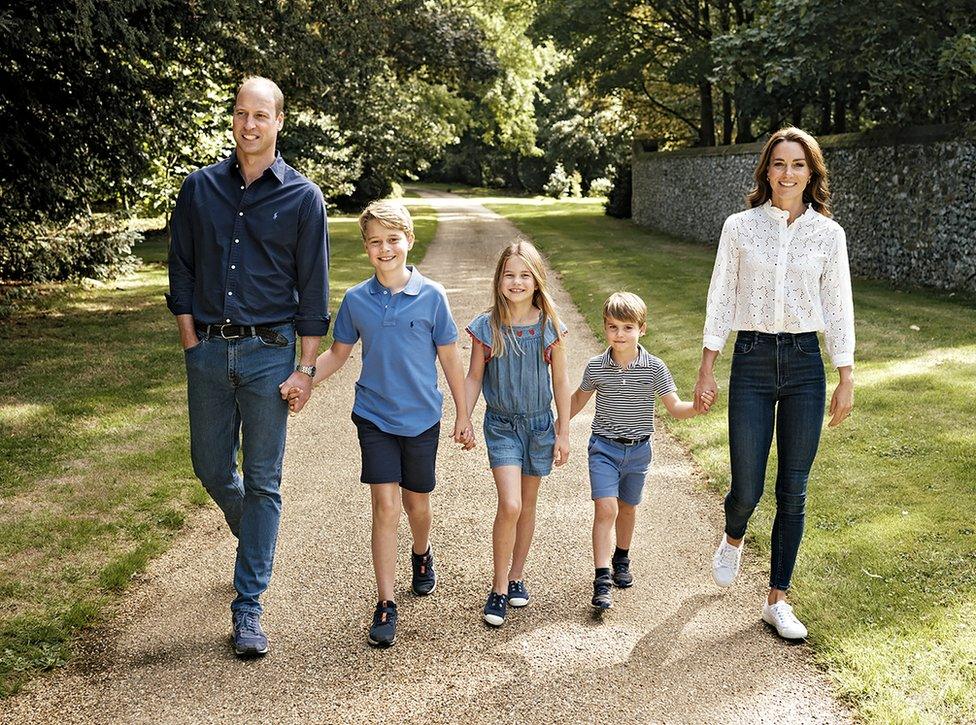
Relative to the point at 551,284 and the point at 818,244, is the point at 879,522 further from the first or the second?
the point at 551,284

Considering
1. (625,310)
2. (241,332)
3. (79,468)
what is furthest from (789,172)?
(79,468)

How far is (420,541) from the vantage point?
15.1ft

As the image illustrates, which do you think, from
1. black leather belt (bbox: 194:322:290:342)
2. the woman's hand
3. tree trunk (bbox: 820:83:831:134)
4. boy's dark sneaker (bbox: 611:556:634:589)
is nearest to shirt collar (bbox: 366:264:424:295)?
black leather belt (bbox: 194:322:290:342)

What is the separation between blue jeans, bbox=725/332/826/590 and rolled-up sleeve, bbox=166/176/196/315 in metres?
2.39

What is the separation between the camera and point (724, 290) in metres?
4.18

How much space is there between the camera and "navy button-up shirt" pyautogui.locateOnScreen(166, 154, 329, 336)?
397cm

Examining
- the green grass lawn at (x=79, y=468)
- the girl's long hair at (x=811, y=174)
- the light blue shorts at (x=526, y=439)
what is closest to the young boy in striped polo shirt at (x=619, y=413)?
the light blue shorts at (x=526, y=439)

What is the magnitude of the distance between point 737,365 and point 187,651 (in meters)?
2.68

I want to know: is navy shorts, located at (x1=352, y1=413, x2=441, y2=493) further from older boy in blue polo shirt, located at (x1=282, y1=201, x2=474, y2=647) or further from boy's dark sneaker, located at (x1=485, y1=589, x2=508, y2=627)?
boy's dark sneaker, located at (x1=485, y1=589, x2=508, y2=627)

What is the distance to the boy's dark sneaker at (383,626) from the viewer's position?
4059mm

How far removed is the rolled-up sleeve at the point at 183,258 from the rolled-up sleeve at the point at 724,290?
226cm

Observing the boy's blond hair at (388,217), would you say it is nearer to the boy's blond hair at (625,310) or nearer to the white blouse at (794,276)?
the boy's blond hair at (625,310)

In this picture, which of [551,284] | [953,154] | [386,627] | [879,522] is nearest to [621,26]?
[551,284]

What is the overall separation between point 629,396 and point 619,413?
0.09 metres
